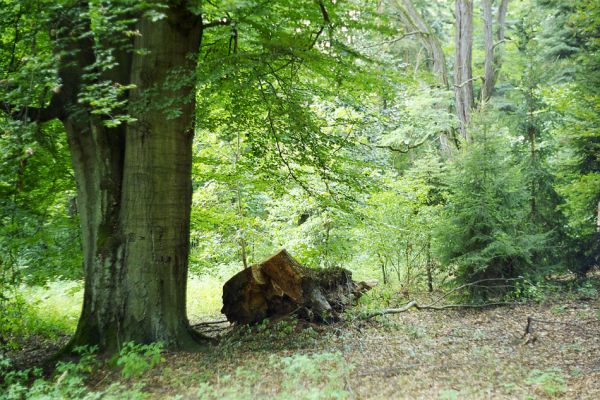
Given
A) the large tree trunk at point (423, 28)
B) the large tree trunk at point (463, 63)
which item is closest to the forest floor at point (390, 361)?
the large tree trunk at point (463, 63)

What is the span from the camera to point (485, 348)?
648 centimetres

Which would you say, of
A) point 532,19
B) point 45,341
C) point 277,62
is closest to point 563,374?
point 277,62

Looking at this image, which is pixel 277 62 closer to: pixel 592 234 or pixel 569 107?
pixel 569 107

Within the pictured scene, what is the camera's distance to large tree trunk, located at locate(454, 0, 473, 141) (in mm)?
14461

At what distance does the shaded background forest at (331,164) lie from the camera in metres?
6.19

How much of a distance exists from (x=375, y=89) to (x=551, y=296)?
6.04 metres

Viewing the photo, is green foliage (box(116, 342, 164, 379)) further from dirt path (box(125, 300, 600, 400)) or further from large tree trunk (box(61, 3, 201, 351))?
large tree trunk (box(61, 3, 201, 351))

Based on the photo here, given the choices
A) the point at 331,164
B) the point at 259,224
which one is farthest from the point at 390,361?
the point at 259,224

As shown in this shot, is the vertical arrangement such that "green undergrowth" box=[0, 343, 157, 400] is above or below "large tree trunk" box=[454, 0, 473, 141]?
below

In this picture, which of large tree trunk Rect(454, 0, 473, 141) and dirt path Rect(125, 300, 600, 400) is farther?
large tree trunk Rect(454, 0, 473, 141)

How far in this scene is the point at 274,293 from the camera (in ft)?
25.2

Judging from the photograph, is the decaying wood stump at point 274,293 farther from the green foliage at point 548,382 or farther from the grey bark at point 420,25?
the grey bark at point 420,25

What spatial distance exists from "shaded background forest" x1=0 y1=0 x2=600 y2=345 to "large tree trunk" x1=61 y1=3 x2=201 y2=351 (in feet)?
1.54

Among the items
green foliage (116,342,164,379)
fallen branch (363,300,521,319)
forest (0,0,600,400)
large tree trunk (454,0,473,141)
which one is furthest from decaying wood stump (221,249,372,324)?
large tree trunk (454,0,473,141)
